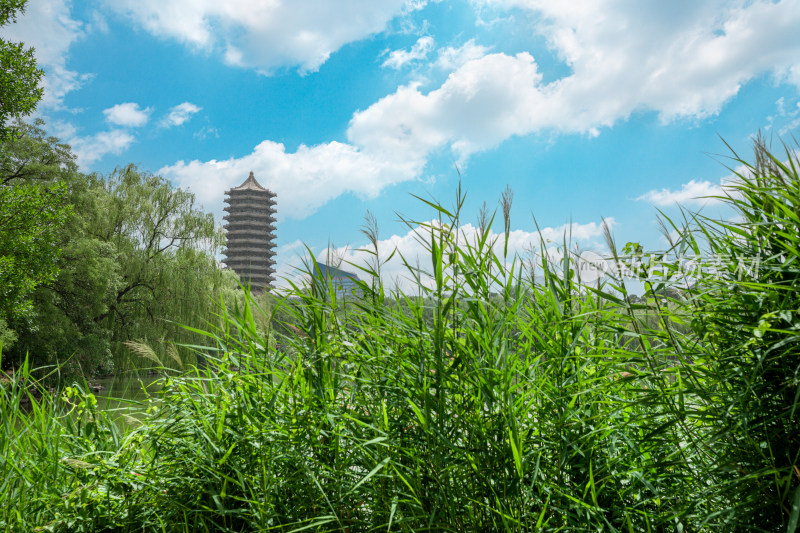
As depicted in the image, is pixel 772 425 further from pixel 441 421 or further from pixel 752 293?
pixel 441 421

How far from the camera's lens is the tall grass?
3.93ft

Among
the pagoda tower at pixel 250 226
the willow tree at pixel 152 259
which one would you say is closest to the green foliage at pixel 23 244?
the willow tree at pixel 152 259

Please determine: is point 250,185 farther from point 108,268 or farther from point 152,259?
point 108,268

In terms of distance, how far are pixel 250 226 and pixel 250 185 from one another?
522 cm

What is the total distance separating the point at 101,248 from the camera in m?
14.9

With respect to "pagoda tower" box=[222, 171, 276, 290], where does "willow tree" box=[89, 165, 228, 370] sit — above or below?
below

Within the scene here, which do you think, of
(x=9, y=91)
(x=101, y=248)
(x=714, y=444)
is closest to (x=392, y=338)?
(x=714, y=444)

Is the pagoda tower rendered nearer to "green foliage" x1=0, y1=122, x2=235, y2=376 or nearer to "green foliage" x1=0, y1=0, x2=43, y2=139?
"green foliage" x1=0, y1=122, x2=235, y2=376

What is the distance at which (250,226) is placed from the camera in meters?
57.5

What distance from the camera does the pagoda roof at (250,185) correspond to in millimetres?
58188

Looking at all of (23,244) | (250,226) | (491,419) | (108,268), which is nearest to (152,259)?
(108,268)

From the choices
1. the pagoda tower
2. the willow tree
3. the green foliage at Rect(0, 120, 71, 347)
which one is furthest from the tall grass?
the pagoda tower

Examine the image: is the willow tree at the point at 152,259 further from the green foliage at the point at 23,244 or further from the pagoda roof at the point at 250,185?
the pagoda roof at the point at 250,185

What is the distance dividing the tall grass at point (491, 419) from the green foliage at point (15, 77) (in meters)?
9.96
